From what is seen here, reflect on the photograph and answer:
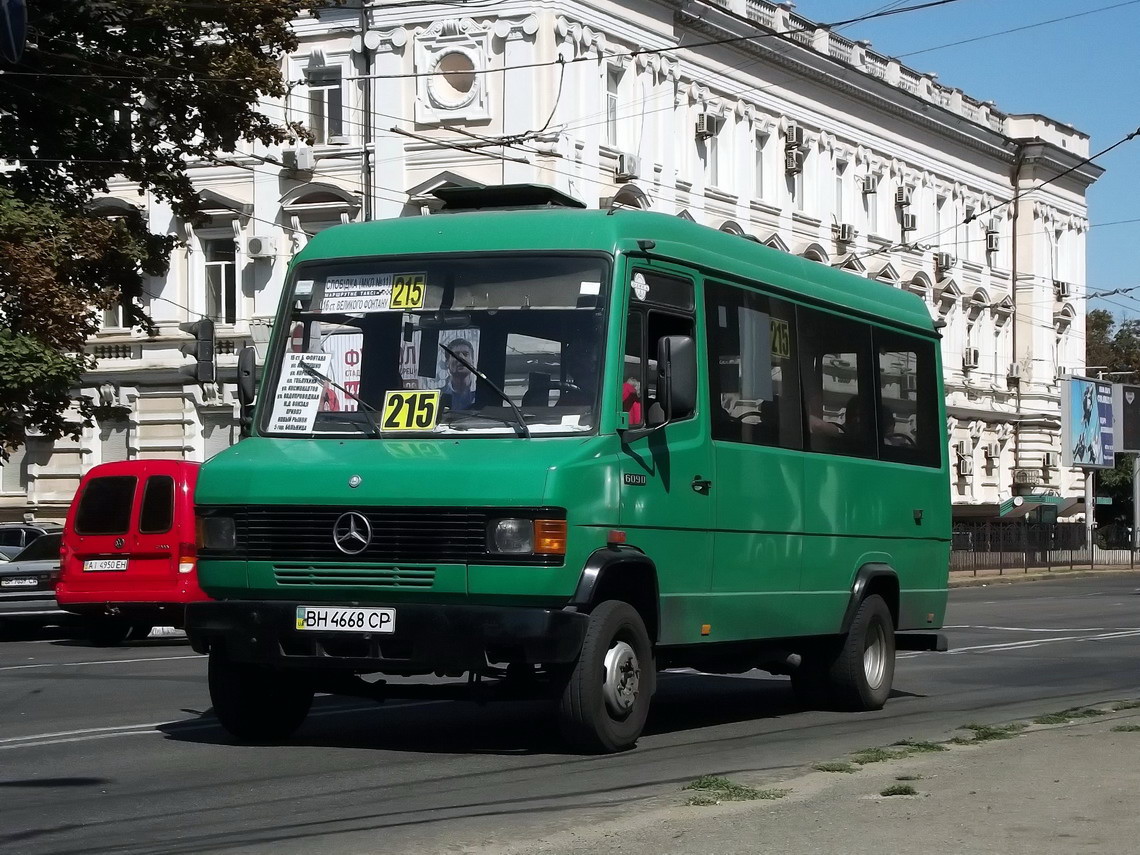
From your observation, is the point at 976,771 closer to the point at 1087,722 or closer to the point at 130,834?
the point at 1087,722

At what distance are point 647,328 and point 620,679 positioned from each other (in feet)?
6.55

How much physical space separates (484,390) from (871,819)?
12.2 ft

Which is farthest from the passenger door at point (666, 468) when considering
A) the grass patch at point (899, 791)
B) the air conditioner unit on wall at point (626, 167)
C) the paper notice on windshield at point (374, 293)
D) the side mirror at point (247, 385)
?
the air conditioner unit on wall at point (626, 167)

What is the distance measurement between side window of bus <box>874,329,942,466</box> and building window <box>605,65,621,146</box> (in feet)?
98.0

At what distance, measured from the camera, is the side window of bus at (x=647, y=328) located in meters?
10.9

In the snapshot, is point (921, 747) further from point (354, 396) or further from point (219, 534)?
point (219, 534)

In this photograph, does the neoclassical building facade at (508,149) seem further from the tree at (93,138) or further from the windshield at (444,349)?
the windshield at (444,349)

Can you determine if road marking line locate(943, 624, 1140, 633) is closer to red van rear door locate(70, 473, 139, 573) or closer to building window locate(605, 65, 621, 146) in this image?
red van rear door locate(70, 473, 139, 573)

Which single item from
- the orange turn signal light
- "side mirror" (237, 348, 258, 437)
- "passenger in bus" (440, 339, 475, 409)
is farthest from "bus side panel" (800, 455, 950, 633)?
"side mirror" (237, 348, 258, 437)

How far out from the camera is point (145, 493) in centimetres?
2273

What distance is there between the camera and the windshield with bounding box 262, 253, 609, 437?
10734 millimetres

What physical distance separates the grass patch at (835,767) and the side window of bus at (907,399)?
5.18 m

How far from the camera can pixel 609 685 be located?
10.7m

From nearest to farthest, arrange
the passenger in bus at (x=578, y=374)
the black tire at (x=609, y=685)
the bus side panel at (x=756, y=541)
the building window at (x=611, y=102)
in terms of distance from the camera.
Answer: the black tire at (x=609, y=685)
the passenger in bus at (x=578, y=374)
the bus side panel at (x=756, y=541)
the building window at (x=611, y=102)
